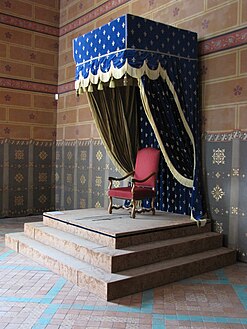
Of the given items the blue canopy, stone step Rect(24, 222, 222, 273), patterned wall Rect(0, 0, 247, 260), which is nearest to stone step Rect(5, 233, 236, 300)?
stone step Rect(24, 222, 222, 273)

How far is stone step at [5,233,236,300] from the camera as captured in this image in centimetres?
345

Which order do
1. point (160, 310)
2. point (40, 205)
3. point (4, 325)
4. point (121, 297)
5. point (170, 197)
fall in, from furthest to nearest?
1. point (40, 205)
2. point (170, 197)
3. point (121, 297)
4. point (160, 310)
5. point (4, 325)

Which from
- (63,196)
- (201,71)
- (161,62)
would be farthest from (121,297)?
(63,196)

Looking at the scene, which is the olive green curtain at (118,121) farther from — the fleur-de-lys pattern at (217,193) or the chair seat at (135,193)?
the fleur-de-lys pattern at (217,193)

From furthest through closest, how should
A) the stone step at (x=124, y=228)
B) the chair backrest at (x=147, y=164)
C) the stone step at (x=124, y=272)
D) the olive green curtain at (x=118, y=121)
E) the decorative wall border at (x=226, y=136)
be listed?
the olive green curtain at (x=118, y=121) < the chair backrest at (x=147, y=164) < the decorative wall border at (x=226, y=136) < the stone step at (x=124, y=228) < the stone step at (x=124, y=272)

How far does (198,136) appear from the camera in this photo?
16.2 feet

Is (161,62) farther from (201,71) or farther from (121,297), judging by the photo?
(121,297)

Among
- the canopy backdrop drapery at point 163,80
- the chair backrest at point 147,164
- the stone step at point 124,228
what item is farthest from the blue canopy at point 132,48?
the stone step at point 124,228

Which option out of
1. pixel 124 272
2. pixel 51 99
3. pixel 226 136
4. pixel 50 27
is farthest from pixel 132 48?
pixel 50 27

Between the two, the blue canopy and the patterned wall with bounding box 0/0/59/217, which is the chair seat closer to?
the blue canopy

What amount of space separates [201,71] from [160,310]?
3126mm

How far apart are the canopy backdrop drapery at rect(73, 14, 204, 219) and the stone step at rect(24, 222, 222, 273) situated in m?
0.39

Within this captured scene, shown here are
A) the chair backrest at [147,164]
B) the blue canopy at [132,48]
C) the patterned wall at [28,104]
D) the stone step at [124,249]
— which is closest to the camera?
the stone step at [124,249]

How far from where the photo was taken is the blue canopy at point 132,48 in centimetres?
436
